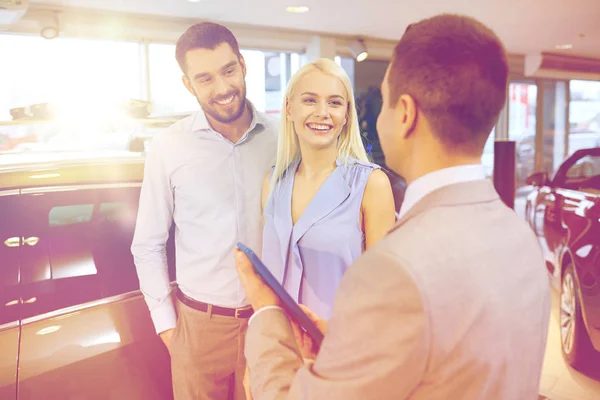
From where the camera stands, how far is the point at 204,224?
1709mm

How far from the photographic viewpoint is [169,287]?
71.4 inches

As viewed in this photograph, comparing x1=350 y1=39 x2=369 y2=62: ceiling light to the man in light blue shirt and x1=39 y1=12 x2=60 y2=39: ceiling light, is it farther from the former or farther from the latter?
the man in light blue shirt

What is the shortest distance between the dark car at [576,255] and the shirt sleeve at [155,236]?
90.3 inches

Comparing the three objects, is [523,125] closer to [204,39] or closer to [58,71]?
[58,71]

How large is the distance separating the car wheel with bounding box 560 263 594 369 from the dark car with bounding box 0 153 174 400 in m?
2.43

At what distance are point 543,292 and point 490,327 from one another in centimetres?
16

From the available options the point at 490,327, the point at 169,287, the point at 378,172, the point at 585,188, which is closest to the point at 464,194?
the point at 490,327

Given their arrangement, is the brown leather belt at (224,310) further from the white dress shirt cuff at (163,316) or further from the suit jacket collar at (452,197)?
the suit jacket collar at (452,197)

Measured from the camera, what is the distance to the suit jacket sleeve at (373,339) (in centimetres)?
66

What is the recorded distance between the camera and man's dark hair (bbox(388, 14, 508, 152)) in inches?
29.3

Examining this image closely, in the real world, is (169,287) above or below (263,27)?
below

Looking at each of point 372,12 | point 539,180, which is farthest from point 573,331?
point 372,12

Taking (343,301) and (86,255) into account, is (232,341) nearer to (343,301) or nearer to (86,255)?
(86,255)

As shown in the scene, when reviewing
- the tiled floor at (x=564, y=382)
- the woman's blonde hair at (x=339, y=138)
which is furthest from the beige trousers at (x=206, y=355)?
the tiled floor at (x=564, y=382)
